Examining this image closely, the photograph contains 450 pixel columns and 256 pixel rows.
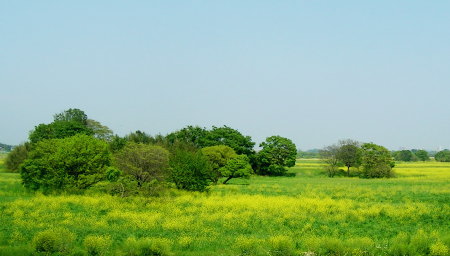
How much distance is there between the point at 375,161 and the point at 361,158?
116 inches

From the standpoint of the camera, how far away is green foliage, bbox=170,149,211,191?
3816 centimetres

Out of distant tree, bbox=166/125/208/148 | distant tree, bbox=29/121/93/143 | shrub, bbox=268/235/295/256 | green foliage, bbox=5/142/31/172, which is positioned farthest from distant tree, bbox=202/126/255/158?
shrub, bbox=268/235/295/256

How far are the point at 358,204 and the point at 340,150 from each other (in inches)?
2001

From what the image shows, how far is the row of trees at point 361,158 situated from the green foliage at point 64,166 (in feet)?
163

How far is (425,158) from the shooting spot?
488ft

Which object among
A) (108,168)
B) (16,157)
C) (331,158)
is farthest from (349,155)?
(16,157)

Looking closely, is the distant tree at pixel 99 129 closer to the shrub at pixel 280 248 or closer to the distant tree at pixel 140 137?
the distant tree at pixel 140 137

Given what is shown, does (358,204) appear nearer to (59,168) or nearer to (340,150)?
(59,168)

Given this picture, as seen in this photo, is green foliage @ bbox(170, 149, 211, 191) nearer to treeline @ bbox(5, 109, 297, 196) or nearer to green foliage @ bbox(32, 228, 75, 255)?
treeline @ bbox(5, 109, 297, 196)

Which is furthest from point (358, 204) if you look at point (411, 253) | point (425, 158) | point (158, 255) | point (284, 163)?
point (425, 158)

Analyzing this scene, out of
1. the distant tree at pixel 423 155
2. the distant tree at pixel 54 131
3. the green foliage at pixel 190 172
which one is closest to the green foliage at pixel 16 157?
the distant tree at pixel 54 131

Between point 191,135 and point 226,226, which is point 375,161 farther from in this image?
point 226,226

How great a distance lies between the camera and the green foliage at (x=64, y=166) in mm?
35562

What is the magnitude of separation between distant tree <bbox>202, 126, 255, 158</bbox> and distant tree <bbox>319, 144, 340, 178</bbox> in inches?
545
